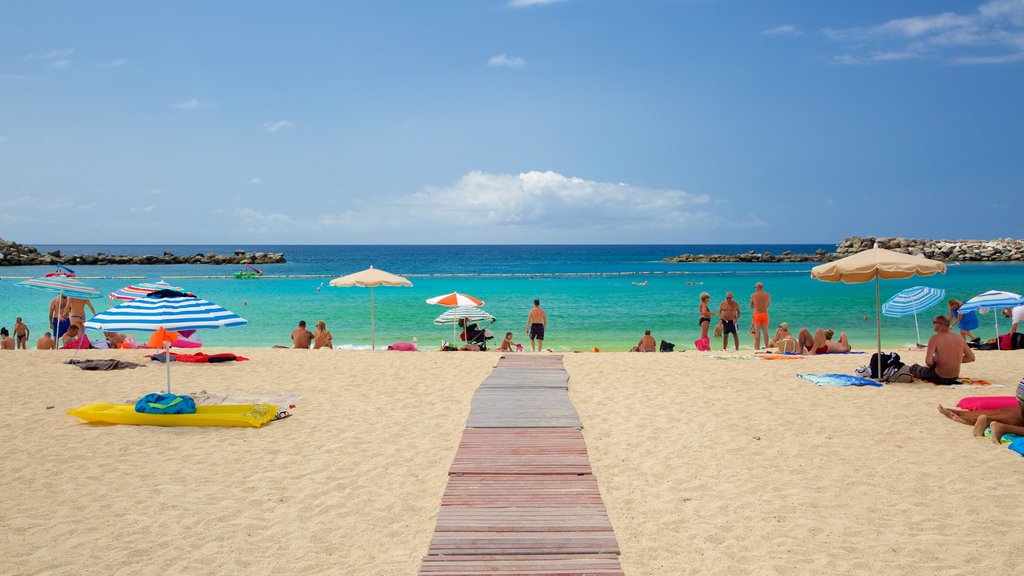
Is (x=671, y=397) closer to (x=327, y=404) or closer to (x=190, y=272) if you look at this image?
(x=327, y=404)

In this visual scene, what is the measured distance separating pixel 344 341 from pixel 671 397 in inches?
499

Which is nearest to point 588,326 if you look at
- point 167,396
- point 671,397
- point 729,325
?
point 729,325

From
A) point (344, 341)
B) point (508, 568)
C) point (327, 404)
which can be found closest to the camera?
point (508, 568)

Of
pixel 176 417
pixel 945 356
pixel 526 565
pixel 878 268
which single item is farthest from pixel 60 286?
pixel 945 356

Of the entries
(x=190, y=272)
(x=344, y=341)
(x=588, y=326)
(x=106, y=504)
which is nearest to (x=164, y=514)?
(x=106, y=504)

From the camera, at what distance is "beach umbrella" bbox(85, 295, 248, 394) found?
763cm

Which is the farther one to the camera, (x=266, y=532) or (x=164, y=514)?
(x=164, y=514)

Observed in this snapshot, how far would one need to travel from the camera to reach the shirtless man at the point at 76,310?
45.6ft

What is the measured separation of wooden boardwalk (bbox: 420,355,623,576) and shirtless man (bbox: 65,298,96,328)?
1078 centimetres

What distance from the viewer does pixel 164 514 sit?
4.90 metres

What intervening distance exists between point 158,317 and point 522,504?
5.39m

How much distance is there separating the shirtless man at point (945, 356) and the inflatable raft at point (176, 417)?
9.09 m

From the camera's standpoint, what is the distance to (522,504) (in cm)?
490

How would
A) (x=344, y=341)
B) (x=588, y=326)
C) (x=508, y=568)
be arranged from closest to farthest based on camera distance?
(x=508, y=568), (x=344, y=341), (x=588, y=326)
